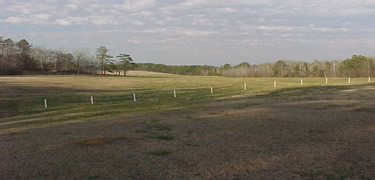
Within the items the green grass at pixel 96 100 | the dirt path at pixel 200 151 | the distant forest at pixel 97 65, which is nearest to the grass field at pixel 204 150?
the dirt path at pixel 200 151

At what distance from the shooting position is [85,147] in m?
8.86

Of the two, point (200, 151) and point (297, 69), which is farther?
point (297, 69)

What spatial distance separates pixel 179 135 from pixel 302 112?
7.69m

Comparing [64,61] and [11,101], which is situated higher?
[64,61]

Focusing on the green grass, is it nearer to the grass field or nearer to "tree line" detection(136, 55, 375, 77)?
the grass field

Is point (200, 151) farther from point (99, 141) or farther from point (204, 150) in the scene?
point (99, 141)

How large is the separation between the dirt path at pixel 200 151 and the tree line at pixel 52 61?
82650 millimetres

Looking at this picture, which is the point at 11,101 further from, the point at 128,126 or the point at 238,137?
the point at 238,137

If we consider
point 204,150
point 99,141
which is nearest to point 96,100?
point 99,141

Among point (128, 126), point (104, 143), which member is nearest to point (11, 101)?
point (128, 126)

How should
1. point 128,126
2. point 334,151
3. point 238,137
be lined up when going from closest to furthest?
point 334,151
point 238,137
point 128,126

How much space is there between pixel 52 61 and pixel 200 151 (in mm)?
101931

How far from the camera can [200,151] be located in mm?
8312

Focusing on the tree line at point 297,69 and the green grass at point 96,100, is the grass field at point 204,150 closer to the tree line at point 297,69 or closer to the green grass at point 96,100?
the green grass at point 96,100
